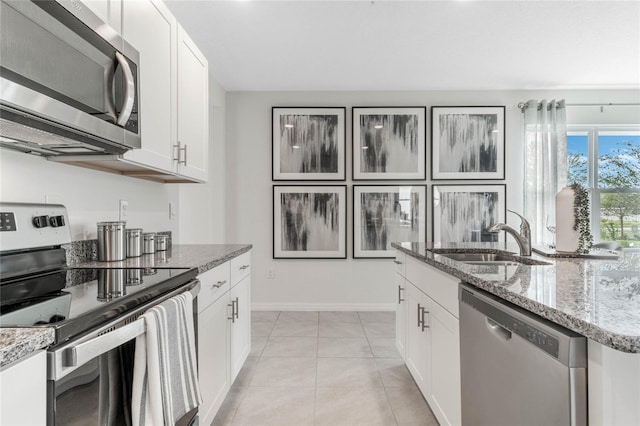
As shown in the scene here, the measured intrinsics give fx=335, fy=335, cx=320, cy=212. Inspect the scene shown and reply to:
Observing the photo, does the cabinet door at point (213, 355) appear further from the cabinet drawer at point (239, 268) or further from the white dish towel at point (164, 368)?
the white dish towel at point (164, 368)

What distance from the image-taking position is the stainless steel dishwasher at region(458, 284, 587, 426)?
750 millimetres

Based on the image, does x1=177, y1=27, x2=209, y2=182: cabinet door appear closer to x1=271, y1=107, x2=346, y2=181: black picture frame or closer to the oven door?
the oven door

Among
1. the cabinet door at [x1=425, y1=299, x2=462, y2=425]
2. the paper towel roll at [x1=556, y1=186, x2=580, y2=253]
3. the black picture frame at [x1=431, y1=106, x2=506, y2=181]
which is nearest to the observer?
the cabinet door at [x1=425, y1=299, x2=462, y2=425]

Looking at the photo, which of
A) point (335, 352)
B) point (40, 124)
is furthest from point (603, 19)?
point (40, 124)

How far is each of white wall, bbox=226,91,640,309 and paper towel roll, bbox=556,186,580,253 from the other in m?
2.28

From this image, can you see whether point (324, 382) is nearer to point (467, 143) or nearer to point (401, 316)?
point (401, 316)

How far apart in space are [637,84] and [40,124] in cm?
545

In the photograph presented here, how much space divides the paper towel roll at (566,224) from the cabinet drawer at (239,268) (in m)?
1.78

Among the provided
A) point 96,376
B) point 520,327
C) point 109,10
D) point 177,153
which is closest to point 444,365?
point 520,327

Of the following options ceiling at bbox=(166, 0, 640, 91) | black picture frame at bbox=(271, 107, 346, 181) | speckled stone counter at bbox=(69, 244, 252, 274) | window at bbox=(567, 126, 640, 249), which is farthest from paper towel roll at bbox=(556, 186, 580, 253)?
window at bbox=(567, 126, 640, 249)

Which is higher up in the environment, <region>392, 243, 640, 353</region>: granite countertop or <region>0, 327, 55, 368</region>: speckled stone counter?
<region>392, 243, 640, 353</region>: granite countertop

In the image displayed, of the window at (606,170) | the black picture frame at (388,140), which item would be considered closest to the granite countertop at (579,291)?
the black picture frame at (388,140)

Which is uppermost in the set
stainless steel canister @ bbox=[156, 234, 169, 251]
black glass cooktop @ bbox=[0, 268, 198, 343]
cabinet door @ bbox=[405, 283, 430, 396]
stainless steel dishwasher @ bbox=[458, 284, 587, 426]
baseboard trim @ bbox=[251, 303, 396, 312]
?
stainless steel canister @ bbox=[156, 234, 169, 251]

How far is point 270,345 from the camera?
288cm
